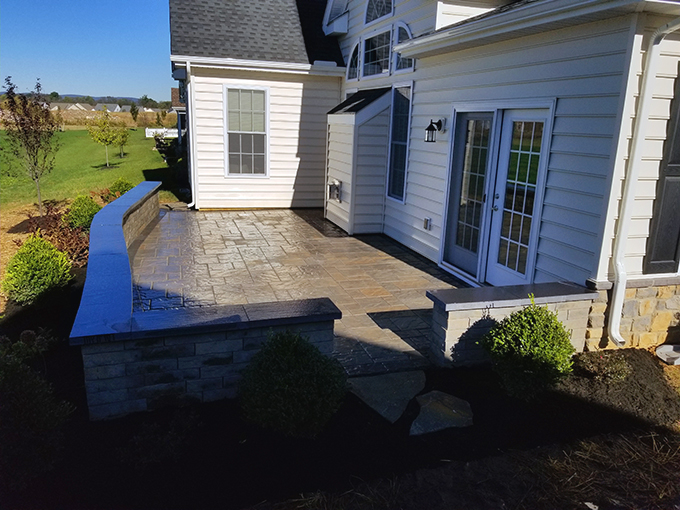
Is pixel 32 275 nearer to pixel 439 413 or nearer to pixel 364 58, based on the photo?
pixel 439 413

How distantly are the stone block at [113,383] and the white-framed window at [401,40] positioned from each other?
628 centimetres

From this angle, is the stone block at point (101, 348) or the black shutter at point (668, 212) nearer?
the stone block at point (101, 348)

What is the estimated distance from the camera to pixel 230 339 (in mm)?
3578

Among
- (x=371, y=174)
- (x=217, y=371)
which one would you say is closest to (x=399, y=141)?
(x=371, y=174)

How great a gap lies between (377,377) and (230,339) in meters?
1.25

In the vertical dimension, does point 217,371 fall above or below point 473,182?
below

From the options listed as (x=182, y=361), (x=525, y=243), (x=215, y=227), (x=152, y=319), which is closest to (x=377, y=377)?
(x=182, y=361)

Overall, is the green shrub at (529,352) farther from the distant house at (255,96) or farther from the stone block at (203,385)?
the distant house at (255,96)

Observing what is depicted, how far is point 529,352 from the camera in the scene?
12.2ft

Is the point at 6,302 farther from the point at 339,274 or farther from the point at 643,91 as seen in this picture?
the point at 643,91

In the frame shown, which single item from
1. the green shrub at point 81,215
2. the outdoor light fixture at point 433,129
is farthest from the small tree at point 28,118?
the outdoor light fixture at point 433,129

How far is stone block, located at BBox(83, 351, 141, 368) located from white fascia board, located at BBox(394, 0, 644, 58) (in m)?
4.29

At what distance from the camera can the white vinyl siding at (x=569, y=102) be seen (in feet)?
14.1

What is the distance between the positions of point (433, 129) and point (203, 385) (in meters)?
4.92
